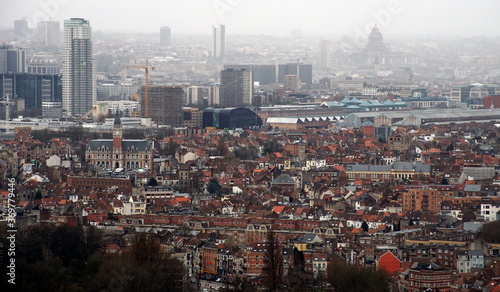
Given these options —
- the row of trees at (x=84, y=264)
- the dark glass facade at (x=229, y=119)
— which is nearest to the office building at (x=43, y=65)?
the dark glass facade at (x=229, y=119)

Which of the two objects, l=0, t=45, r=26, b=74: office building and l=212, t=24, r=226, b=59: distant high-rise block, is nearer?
l=0, t=45, r=26, b=74: office building

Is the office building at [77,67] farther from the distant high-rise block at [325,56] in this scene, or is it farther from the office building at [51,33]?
the distant high-rise block at [325,56]

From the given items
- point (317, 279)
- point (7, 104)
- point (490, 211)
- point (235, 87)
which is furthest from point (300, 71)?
point (317, 279)

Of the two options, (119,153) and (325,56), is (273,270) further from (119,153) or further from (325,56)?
(325,56)

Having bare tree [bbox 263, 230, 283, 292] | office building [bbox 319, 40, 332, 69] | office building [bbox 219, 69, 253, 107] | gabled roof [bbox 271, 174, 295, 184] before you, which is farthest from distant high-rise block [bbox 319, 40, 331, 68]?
bare tree [bbox 263, 230, 283, 292]

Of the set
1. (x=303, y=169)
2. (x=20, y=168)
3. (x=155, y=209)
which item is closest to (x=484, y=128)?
(x=303, y=169)

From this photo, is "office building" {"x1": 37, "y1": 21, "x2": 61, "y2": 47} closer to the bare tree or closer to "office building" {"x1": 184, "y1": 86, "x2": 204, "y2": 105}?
"office building" {"x1": 184, "y1": 86, "x2": 204, "y2": 105}
